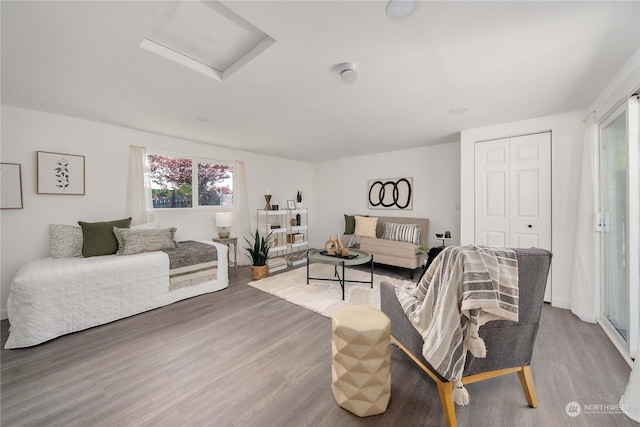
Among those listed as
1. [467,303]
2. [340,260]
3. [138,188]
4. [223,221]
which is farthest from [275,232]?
[467,303]

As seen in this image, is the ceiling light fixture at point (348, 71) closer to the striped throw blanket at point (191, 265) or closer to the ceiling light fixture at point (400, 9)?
the ceiling light fixture at point (400, 9)

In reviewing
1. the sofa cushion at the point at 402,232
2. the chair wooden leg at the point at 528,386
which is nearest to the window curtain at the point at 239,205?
the sofa cushion at the point at 402,232

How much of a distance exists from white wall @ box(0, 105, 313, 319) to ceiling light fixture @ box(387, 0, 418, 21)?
12.6 ft

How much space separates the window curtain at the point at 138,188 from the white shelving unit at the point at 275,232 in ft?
6.33

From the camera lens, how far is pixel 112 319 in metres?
2.57

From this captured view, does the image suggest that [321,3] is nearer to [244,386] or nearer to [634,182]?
[244,386]

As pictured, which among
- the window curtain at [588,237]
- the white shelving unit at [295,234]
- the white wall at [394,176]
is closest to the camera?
the window curtain at [588,237]

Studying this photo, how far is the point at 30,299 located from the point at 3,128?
196 centimetres

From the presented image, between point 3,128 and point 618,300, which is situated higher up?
point 3,128

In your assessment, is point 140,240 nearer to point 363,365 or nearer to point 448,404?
point 363,365

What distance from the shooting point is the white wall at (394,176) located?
439 centimetres

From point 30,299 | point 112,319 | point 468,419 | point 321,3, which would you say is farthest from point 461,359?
point 30,299

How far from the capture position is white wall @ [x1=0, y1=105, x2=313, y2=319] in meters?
2.67

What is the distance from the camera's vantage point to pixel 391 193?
5.13 m
